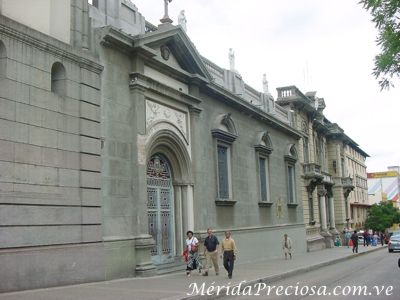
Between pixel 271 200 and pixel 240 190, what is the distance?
15.3 ft

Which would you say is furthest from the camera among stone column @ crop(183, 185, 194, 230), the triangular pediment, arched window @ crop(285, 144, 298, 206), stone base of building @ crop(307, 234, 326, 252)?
stone base of building @ crop(307, 234, 326, 252)

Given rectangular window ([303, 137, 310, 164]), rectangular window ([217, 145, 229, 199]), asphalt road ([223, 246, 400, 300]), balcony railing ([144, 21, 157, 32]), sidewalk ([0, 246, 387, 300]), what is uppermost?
balcony railing ([144, 21, 157, 32])

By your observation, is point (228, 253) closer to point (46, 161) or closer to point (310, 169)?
point (46, 161)

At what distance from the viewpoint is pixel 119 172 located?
48.9 ft

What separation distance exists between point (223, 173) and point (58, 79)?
10928mm

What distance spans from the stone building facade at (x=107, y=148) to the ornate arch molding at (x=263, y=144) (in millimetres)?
2482

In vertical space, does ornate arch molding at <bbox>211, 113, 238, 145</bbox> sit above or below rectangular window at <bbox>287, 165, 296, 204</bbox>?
above

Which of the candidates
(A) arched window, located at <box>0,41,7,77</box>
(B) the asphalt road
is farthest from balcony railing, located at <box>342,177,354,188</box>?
(A) arched window, located at <box>0,41,7,77</box>

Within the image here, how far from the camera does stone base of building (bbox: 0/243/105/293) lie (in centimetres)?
1073

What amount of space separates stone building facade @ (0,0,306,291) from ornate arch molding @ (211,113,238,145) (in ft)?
0.19

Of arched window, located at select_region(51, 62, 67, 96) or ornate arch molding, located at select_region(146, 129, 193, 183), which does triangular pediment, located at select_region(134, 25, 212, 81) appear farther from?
arched window, located at select_region(51, 62, 67, 96)

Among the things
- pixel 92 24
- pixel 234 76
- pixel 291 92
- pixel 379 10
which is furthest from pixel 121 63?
pixel 291 92

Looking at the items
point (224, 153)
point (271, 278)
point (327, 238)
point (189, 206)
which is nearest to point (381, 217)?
point (327, 238)

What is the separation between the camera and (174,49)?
18.4m
